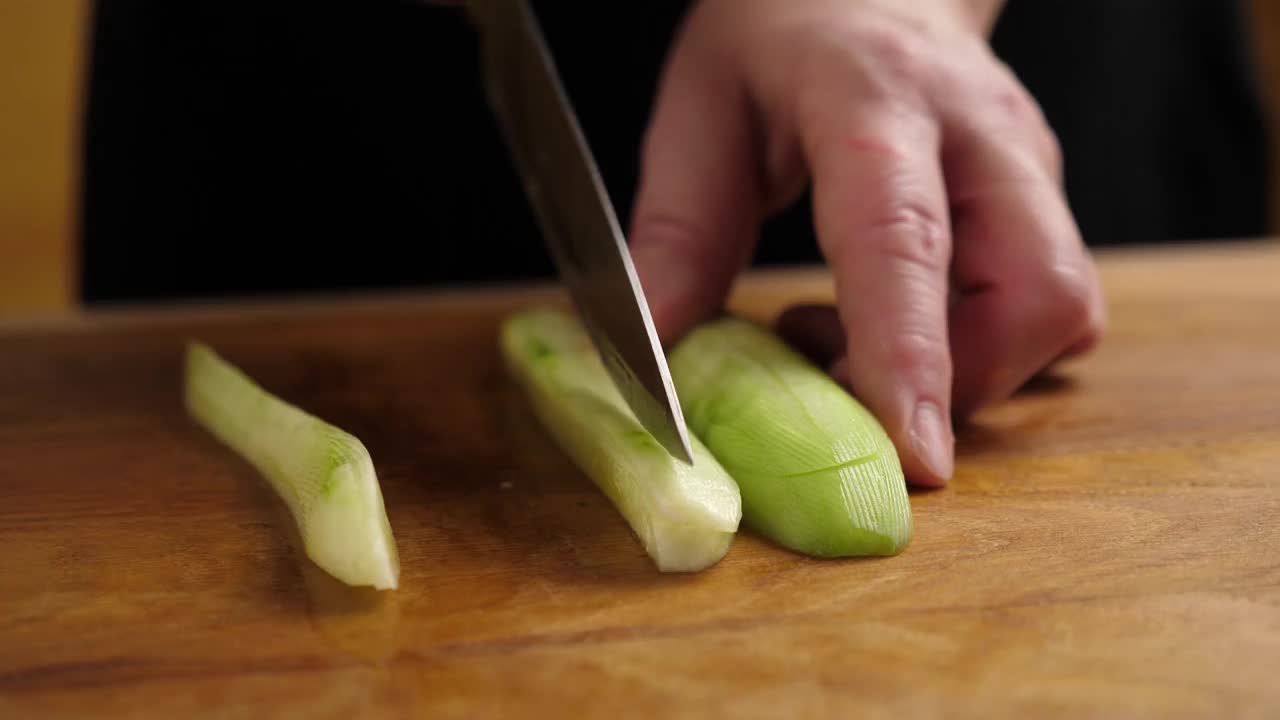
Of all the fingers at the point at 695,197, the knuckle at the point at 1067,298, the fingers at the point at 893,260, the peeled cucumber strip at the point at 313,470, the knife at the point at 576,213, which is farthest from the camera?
the fingers at the point at 695,197

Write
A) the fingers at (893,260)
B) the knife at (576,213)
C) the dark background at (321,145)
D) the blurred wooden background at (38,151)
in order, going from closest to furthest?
the knife at (576,213) → the fingers at (893,260) → the dark background at (321,145) → the blurred wooden background at (38,151)

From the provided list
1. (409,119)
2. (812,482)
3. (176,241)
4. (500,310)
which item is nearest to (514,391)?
(500,310)

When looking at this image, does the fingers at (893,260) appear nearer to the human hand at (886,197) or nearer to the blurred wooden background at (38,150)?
the human hand at (886,197)

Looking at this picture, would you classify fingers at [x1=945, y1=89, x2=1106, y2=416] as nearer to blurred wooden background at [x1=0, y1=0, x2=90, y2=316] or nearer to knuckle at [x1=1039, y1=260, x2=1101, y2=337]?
knuckle at [x1=1039, y1=260, x2=1101, y2=337]

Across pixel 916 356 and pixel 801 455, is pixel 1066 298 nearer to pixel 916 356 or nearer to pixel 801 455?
pixel 916 356

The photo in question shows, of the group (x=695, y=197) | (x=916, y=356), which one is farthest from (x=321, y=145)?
(x=916, y=356)

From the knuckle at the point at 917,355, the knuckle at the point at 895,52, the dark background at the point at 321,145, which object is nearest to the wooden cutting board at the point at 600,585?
the knuckle at the point at 917,355

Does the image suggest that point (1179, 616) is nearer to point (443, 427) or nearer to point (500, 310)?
Answer: point (443, 427)
